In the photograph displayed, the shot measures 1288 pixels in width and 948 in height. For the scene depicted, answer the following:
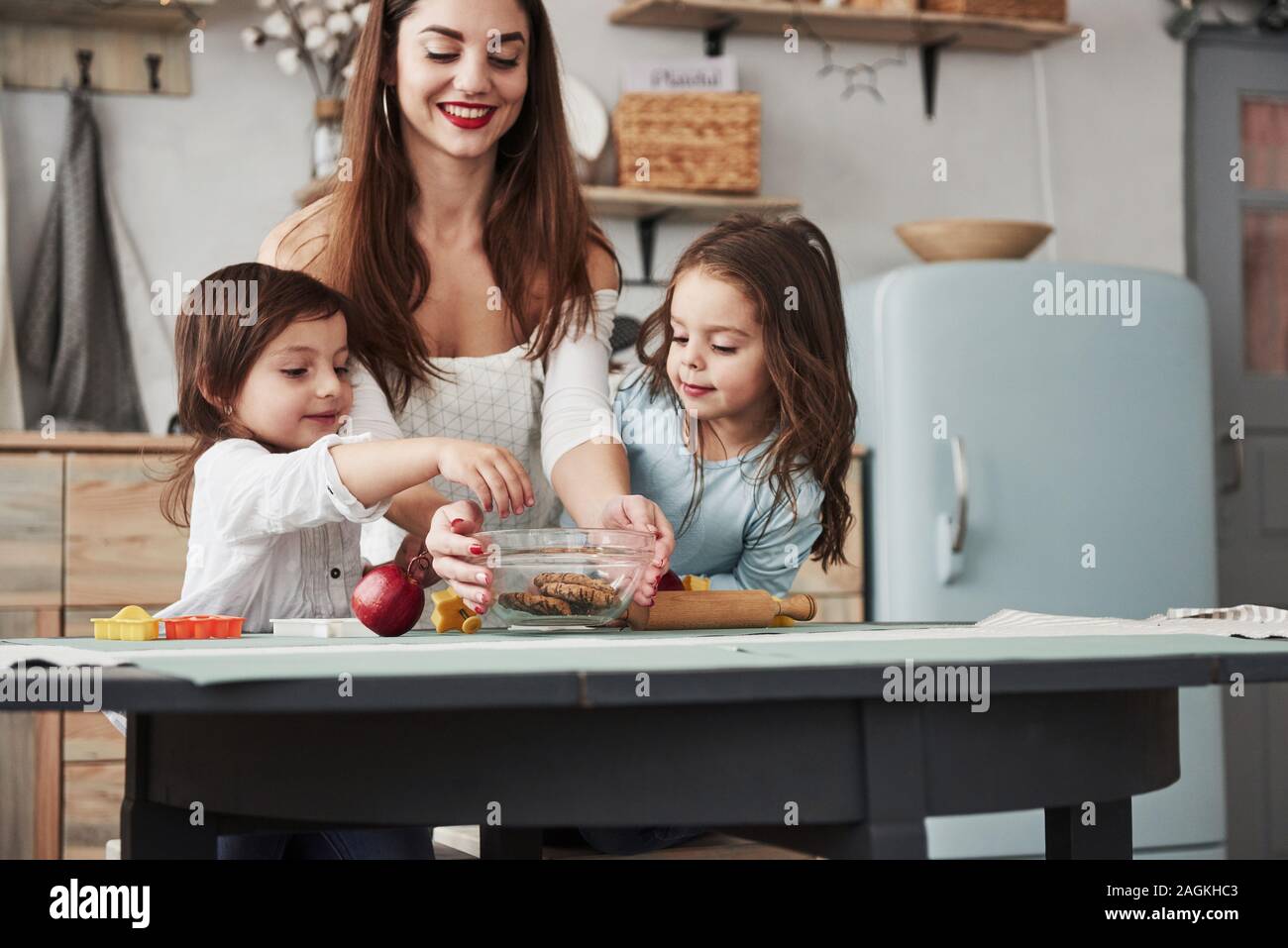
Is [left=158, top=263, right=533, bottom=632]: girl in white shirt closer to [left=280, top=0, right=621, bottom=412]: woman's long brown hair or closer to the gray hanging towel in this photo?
[left=280, top=0, right=621, bottom=412]: woman's long brown hair

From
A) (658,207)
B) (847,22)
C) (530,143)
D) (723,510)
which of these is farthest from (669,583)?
(847,22)

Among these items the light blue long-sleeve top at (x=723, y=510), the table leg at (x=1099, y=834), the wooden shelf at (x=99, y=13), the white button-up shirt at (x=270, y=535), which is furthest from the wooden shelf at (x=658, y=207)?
the table leg at (x=1099, y=834)

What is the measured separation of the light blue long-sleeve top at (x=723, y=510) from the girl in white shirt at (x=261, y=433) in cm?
39

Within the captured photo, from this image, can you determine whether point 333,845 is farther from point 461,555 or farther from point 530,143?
point 530,143

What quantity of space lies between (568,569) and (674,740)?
1.51 feet

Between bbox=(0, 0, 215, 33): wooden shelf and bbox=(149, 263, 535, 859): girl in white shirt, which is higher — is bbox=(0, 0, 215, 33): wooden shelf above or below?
above

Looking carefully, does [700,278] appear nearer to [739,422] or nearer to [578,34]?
[739,422]

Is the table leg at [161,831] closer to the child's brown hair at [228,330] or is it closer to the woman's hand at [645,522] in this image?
the woman's hand at [645,522]

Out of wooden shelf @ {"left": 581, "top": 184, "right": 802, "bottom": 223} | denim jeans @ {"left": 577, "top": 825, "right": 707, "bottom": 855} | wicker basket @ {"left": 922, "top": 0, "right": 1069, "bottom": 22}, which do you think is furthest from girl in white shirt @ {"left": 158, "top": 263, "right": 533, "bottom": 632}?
wicker basket @ {"left": 922, "top": 0, "right": 1069, "bottom": 22}

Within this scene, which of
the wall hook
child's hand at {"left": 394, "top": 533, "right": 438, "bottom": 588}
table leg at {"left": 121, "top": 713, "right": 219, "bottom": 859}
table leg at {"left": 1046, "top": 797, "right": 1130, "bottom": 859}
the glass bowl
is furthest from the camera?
the wall hook

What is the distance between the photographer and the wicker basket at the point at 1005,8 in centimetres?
385

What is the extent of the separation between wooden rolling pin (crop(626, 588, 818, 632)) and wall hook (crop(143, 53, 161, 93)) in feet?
8.07

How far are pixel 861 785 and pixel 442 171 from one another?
1.36 metres

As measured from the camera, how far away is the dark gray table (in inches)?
33.4
